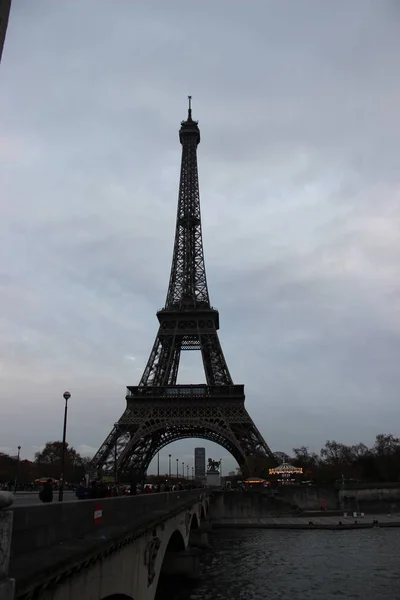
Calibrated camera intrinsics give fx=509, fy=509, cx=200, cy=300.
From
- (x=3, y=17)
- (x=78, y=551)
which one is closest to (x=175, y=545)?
(x=78, y=551)

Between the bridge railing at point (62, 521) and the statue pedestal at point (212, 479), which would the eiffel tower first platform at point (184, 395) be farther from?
the bridge railing at point (62, 521)

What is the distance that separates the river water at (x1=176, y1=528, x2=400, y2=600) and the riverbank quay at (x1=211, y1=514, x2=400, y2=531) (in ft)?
18.1

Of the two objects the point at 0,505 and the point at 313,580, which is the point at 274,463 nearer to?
the point at 313,580

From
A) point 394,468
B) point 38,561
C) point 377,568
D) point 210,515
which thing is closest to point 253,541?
point 377,568

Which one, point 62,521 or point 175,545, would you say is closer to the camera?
point 62,521

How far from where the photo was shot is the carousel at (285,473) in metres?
84.4

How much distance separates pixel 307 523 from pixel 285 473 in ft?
68.8

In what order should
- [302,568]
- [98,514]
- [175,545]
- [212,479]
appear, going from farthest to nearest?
1. [212,479]
2. [302,568]
3. [175,545]
4. [98,514]

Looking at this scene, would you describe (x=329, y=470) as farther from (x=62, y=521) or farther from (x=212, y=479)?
(x=62, y=521)

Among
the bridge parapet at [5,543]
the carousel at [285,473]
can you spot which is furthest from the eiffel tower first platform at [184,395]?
the bridge parapet at [5,543]

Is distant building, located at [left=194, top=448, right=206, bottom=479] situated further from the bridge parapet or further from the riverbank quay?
the bridge parapet

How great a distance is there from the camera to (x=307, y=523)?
216 ft

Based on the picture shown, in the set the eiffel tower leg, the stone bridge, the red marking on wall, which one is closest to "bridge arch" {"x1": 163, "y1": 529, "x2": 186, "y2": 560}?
the stone bridge

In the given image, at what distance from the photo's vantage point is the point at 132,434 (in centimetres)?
7712
